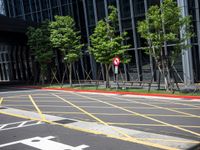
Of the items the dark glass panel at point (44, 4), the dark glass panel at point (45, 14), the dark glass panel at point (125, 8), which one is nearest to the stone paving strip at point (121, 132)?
the dark glass panel at point (125, 8)

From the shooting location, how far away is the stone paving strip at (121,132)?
37.5ft

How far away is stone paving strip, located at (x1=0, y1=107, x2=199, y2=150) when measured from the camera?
37.5 ft

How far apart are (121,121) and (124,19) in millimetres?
20809

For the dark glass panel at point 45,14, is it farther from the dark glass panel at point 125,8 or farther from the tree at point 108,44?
the tree at point 108,44

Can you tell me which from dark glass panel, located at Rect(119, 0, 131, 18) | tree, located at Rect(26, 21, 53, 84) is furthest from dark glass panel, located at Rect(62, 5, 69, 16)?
dark glass panel, located at Rect(119, 0, 131, 18)

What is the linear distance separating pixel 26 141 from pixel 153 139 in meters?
4.74

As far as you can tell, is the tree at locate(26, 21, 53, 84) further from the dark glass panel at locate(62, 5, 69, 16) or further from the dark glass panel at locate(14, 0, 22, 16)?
the dark glass panel at locate(14, 0, 22, 16)

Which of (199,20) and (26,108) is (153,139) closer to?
(26,108)

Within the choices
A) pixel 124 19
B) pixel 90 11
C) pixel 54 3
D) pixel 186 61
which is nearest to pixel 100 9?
pixel 90 11

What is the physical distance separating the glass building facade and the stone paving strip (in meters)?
13.5

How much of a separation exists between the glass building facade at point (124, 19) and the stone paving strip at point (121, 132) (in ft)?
44.4

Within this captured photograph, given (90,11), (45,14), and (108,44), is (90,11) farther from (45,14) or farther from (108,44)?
(108,44)

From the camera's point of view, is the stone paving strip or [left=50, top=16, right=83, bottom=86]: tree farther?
[left=50, top=16, right=83, bottom=86]: tree

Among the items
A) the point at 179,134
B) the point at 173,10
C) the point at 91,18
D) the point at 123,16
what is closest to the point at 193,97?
A: the point at 173,10
